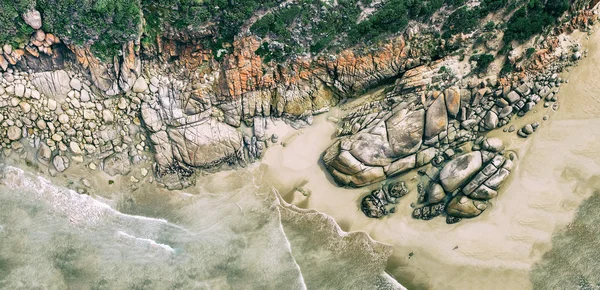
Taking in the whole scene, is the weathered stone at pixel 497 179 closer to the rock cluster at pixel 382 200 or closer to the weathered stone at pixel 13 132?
the rock cluster at pixel 382 200

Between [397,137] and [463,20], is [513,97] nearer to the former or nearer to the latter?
[463,20]

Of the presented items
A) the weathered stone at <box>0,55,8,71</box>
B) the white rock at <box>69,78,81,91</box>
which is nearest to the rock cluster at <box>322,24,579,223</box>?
the white rock at <box>69,78,81,91</box>

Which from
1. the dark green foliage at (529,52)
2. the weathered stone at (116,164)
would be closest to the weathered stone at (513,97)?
the dark green foliage at (529,52)

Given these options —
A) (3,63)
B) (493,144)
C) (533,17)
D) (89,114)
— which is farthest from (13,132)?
(533,17)

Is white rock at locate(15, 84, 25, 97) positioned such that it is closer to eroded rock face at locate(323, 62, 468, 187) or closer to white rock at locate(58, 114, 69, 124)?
white rock at locate(58, 114, 69, 124)

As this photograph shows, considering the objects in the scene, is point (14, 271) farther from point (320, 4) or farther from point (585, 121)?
point (585, 121)

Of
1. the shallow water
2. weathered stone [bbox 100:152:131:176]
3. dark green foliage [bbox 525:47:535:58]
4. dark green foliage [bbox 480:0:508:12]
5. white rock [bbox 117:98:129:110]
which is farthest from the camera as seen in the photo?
weathered stone [bbox 100:152:131:176]

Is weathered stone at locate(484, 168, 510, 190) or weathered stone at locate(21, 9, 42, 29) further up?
weathered stone at locate(21, 9, 42, 29)
